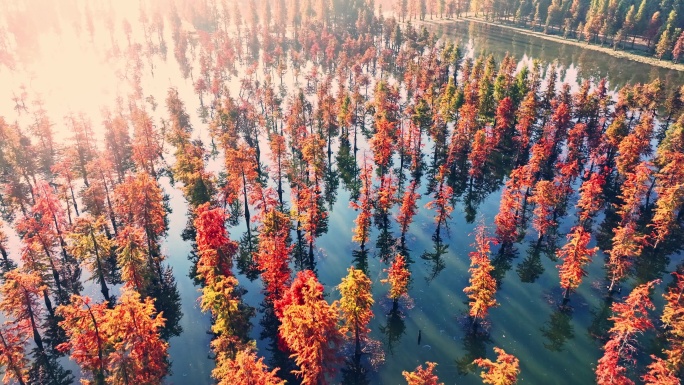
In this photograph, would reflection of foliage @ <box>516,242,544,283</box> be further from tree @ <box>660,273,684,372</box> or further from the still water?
tree @ <box>660,273,684,372</box>

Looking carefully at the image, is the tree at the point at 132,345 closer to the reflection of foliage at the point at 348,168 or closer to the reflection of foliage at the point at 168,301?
the reflection of foliage at the point at 168,301

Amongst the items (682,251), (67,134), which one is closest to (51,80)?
(67,134)

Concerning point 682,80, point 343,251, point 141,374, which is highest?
point 682,80

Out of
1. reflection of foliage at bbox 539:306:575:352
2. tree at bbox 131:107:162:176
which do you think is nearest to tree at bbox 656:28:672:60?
reflection of foliage at bbox 539:306:575:352

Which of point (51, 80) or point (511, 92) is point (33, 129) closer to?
point (51, 80)

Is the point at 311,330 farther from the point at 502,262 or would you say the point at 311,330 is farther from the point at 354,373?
the point at 502,262

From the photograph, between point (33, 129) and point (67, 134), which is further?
point (67, 134)
